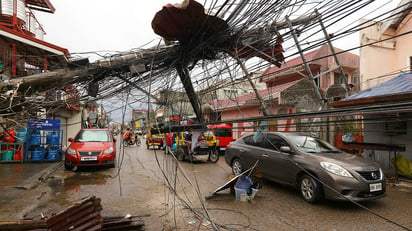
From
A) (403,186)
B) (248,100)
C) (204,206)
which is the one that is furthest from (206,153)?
(204,206)

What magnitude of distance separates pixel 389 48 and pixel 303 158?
1098cm

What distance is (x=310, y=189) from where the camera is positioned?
5.36 meters

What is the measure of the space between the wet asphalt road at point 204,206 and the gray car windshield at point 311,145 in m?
1.22

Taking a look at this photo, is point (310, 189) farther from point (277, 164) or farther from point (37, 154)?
point (37, 154)

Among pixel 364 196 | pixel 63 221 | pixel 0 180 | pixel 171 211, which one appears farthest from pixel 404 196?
pixel 0 180

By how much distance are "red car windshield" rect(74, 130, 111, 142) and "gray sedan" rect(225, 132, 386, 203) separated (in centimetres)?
659

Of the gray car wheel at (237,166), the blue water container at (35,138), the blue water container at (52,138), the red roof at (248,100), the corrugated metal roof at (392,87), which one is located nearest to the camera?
the red roof at (248,100)

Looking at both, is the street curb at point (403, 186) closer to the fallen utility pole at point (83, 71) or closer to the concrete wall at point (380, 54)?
the concrete wall at point (380, 54)

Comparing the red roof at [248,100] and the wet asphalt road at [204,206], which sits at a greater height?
the red roof at [248,100]

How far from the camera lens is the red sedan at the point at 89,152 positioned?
29.7 ft

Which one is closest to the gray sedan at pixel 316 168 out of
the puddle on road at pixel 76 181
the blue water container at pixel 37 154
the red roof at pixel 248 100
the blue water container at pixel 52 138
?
the red roof at pixel 248 100

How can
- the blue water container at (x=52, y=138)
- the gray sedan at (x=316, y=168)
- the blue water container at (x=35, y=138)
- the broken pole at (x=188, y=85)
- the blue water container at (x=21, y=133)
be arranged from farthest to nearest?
the blue water container at (x=52, y=138) → the blue water container at (x=35, y=138) → the blue water container at (x=21, y=133) → the gray sedan at (x=316, y=168) → the broken pole at (x=188, y=85)

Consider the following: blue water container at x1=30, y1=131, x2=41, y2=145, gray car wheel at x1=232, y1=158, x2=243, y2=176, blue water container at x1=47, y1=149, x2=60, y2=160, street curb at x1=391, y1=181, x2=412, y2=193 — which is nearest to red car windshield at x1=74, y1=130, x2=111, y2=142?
blue water container at x1=47, y1=149, x2=60, y2=160

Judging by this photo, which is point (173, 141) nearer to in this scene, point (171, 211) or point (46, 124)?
point (46, 124)
